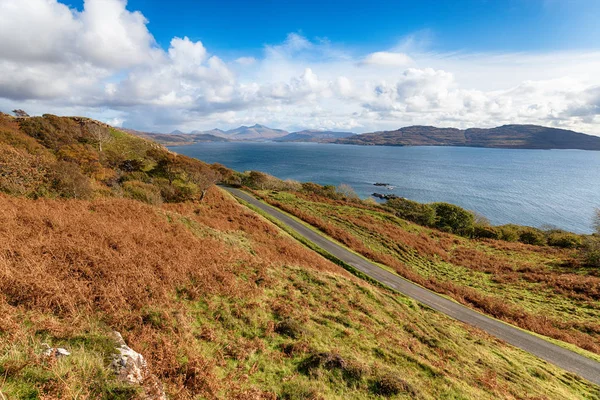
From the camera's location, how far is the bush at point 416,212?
57906 millimetres

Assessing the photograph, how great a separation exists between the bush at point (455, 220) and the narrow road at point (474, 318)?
37.0 meters

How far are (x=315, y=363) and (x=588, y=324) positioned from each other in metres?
27.6

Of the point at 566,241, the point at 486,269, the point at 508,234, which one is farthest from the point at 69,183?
the point at 566,241

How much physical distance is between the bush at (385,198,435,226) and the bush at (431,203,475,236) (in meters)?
2.05

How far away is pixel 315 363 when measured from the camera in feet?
Answer: 27.4

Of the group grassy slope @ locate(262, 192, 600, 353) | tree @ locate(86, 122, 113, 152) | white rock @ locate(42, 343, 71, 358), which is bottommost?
grassy slope @ locate(262, 192, 600, 353)

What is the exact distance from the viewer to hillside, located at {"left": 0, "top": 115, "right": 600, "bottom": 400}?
599 centimetres

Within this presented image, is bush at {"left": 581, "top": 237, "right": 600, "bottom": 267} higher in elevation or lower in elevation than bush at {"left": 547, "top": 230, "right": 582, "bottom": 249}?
higher

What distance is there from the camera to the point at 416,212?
60.2m

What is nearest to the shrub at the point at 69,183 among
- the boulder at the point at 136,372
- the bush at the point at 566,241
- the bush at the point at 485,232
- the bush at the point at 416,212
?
the boulder at the point at 136,372

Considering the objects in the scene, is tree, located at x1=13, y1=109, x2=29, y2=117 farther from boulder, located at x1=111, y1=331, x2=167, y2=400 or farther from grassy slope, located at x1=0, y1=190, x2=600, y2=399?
boulder, located at x1=111, y1=331, x2=167, y2=400

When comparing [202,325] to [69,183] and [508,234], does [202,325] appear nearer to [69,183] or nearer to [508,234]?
[69,183]

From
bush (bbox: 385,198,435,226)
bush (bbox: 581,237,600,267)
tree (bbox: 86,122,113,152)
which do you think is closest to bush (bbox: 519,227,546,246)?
bush (bbox: 581,237,600,267)

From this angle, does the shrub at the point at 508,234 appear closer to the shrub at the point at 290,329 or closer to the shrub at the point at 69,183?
the shrub at the point at 290,329
